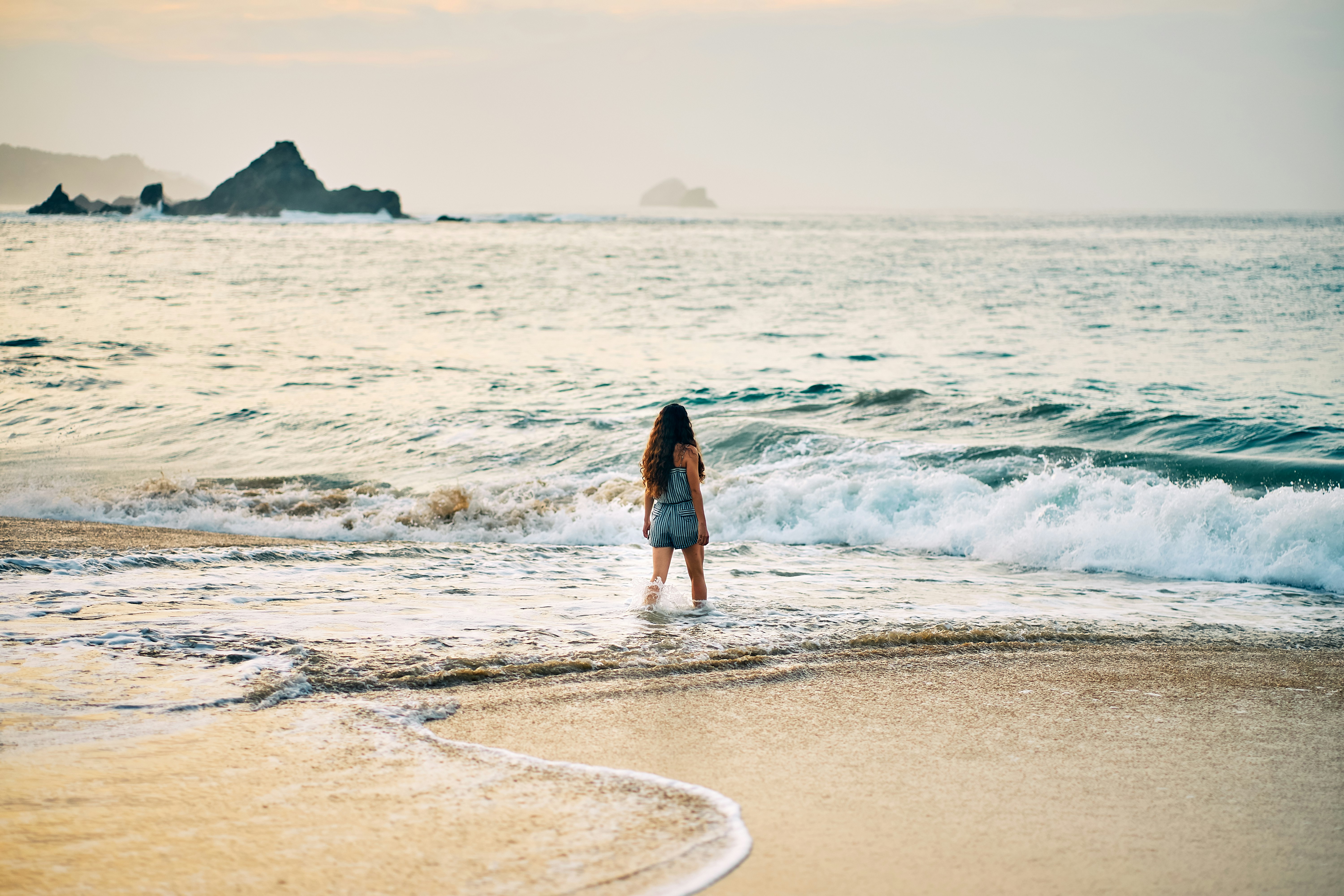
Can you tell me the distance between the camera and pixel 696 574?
22.4 feet

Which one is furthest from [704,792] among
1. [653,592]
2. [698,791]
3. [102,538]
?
[102,538]

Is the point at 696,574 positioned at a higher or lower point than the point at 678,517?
lower

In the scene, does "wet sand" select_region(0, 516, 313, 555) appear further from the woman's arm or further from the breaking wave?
the woman's arm

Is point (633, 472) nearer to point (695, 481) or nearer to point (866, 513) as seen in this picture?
point (866, 513)

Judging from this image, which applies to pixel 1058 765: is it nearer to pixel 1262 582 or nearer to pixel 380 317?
pixel 1262 582

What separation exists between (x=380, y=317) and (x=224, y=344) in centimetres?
549

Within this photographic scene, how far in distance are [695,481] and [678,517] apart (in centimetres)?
30

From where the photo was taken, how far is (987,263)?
5059cm

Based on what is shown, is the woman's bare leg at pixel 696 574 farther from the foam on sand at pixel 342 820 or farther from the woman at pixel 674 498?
the foam on sand at pixel 342 820

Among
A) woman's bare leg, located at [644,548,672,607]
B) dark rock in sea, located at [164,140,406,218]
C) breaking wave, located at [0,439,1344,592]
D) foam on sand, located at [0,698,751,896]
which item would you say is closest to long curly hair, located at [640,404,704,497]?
woman's bare leg, located at [644,548,672,607]

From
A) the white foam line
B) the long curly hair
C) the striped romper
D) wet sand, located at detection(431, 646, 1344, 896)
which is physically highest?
the long curly hair

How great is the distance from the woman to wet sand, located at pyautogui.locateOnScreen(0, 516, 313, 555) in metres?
3.67

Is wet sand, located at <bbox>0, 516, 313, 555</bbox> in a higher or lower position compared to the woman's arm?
lower

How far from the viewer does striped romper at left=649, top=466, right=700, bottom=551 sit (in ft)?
22.2
